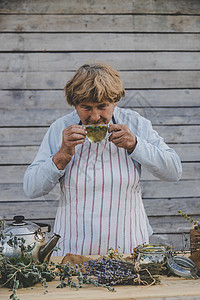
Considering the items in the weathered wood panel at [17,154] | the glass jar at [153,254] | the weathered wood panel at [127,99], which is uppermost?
the weathered wood panel at [127,99]

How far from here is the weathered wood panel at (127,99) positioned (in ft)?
11.5

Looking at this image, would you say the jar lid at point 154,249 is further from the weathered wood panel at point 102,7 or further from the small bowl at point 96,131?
the weathered wood panel at point 102,7

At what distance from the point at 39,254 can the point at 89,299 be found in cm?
34

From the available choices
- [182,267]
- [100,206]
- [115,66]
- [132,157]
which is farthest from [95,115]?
[115,66]

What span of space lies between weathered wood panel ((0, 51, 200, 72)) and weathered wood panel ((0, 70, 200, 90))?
4 cm

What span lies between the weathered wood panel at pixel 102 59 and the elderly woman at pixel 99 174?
3.95 ft

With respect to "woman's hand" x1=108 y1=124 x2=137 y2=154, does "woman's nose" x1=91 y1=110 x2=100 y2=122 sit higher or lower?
higher

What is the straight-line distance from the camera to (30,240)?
1.60 m

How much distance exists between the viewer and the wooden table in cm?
137

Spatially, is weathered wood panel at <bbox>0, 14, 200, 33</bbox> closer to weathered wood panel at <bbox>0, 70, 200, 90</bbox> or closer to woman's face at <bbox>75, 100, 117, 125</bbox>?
weathered wood panel at <bbox>0, 70, 200, 90</bbox>

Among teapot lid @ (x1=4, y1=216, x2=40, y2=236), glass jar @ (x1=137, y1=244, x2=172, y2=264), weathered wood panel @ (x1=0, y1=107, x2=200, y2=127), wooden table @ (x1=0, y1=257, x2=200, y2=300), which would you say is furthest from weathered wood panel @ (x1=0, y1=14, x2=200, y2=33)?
wooden table @ (x1=0, y1=257, x2=200, y2=300)

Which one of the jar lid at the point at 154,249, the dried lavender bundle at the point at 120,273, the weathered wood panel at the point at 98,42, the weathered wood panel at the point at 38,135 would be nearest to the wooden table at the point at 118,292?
the dried lavender bundle at the point at 120,273

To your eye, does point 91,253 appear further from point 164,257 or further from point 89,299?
point 89,299

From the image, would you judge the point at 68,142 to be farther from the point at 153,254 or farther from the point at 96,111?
the point at 153,254
